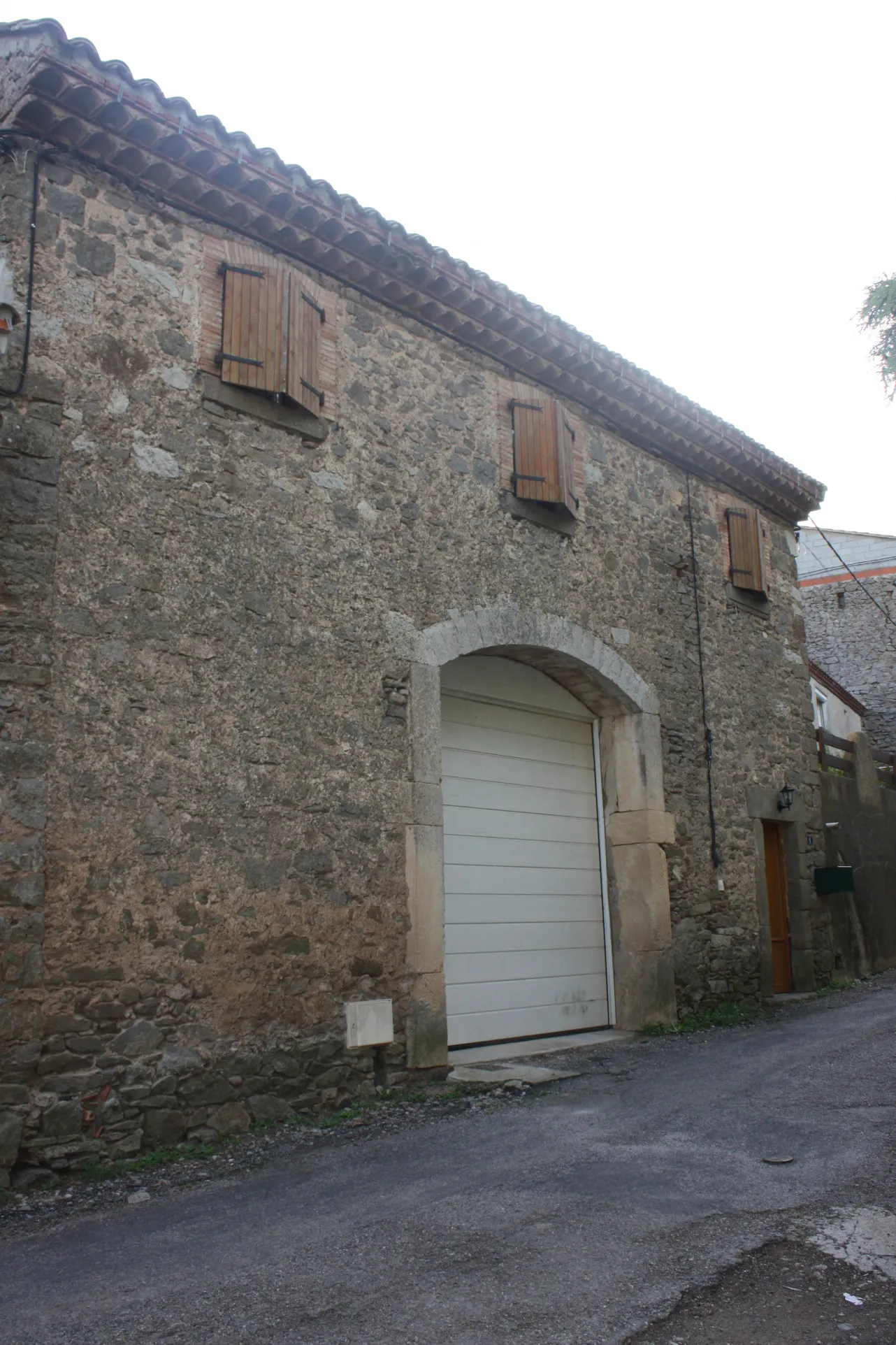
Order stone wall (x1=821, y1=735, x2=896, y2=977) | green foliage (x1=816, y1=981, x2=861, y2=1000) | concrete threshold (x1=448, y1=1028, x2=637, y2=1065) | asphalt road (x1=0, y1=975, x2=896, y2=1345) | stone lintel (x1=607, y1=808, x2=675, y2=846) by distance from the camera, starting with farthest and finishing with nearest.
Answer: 1. stone wall (x1=821, y1=735, x2=896, y2=977)
2. green foliage (x1=816, y1=981, x2=861, y2=1000)
3. stone lintel (x1=607, y1=808, x2=675, y2=846)
4. concrete threshold (x1=448, y1=1028, x2=637, y2=1065)
5. asphalt road (x1=0, y1=975, x2=896, y2=1345)

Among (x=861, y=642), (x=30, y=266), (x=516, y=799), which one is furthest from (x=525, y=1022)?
(x=861, y=642)

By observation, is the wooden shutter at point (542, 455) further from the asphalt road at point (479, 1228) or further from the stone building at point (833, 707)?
the stone building at point (833, 707)

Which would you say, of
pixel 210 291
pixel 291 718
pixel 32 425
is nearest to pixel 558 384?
pixel 210 291

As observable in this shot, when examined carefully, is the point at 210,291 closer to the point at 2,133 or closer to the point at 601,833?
the point at 2,133

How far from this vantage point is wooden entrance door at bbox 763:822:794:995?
34.5 feet

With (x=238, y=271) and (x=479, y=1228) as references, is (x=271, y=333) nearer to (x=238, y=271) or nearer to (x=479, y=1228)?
(x=238, y=271)

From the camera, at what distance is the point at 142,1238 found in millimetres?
3957

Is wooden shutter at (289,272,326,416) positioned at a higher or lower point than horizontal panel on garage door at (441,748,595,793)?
higher

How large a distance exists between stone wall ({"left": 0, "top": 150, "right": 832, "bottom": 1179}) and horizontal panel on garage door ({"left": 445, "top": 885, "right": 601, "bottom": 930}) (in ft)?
3.50

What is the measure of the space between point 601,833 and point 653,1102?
3.30 meters

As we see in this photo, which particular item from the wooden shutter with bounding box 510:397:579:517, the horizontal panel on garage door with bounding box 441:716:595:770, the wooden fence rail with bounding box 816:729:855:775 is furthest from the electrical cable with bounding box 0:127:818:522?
the wooden fence rail with bounding box 816:729:855:775

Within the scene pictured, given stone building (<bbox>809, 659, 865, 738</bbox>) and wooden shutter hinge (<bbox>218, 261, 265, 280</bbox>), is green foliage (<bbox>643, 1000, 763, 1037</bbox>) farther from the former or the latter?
stone building (<bbox>809, 659, 865, 738</bbox>)

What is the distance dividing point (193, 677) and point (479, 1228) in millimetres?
3169

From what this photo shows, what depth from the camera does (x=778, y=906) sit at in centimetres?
1076
